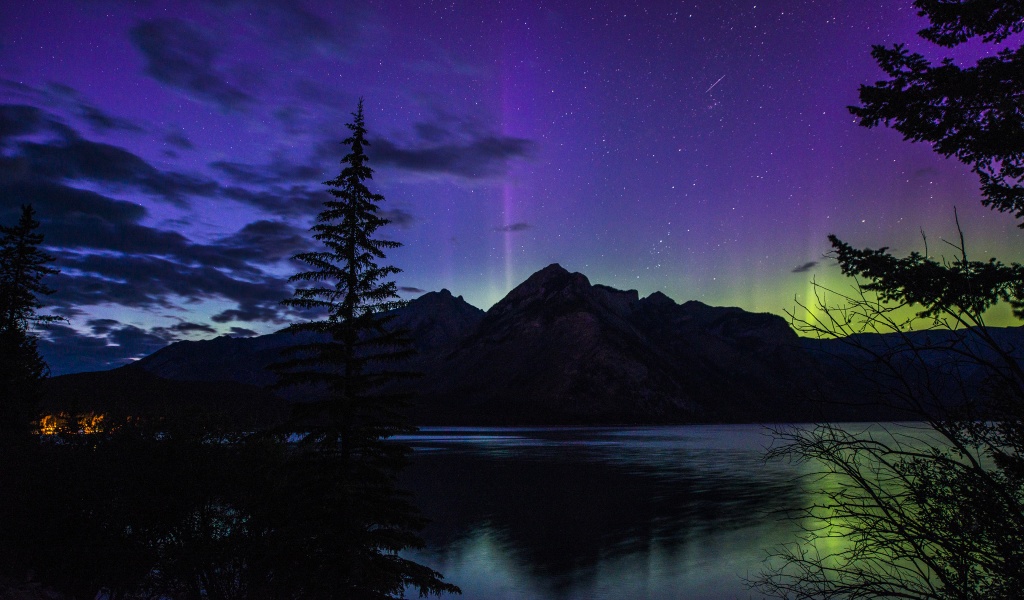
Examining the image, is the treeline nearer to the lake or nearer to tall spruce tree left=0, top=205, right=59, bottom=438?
the lake

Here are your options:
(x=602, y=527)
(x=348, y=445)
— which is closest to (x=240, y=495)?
(x=348, y=445)

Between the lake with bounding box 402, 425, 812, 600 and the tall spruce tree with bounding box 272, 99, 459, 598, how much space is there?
4.43 meters

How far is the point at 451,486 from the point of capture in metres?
71.1

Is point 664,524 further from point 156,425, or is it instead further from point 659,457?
point 659,457

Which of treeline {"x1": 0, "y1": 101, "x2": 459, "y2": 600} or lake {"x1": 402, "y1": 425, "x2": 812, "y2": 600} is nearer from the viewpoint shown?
treeline {"x1": 0, "y1": 101, "x2": 459, "y2": 600}

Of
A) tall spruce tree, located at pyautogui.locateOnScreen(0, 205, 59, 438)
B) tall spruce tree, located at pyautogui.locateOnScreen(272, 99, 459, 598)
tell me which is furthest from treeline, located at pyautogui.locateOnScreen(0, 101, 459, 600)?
tall spruce tree, located at pyautogui.locateOnScreen(0, 205, 59, 438)

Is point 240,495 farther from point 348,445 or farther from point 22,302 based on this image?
point 22,302

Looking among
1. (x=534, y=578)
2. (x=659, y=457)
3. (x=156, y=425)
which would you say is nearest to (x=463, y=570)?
(x=534, y=578)

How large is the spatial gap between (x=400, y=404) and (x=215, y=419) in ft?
Answer: 19.9

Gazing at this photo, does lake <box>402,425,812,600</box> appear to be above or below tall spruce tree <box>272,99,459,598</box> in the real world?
below

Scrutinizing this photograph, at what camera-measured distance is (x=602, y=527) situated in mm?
46719

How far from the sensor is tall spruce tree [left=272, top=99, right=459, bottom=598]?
60.0ft

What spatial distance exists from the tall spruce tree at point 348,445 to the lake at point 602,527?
4.43m

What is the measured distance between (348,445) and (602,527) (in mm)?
32677
